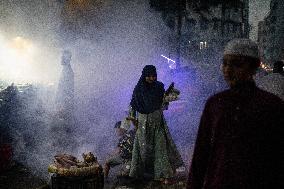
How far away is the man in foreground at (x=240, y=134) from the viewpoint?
2.49 meters

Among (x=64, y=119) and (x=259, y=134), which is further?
(x=64, y=119)

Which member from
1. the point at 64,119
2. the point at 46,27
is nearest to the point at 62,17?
the point at 46,27

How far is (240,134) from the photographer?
255 cm

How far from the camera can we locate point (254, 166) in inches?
97.5

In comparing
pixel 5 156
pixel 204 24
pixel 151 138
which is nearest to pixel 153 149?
pixel 151 138

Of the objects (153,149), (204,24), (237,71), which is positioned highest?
(204,24)

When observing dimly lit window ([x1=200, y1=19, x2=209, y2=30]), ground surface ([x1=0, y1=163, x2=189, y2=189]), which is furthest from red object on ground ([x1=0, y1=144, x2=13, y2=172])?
dimly lit window ([x1=200, y1=19, x2=209, y2=30])

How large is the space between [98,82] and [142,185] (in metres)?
20.7

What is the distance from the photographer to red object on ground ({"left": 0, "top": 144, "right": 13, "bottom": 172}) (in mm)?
8773

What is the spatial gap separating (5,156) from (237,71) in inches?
298

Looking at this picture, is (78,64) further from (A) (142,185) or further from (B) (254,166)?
(B) (254,166)

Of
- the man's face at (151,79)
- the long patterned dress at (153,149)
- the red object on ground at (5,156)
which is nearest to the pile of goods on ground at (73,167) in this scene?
the long patterned dress at (153,149)

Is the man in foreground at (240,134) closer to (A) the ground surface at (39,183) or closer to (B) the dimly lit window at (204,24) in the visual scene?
(A) the ground surface at (39,183)

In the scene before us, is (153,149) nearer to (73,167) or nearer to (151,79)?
(151,79)
